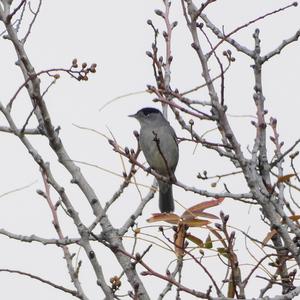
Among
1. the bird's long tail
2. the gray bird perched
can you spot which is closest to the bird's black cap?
the gray bird perched

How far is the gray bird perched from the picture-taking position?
27.7ft

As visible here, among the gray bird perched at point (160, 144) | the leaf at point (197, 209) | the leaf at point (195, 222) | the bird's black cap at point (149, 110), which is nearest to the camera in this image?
the leaf at point (195, 222)

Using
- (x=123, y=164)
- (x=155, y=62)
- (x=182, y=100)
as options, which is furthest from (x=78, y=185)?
(x=182, y=100)

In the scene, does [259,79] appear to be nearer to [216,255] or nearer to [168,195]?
[216,255]

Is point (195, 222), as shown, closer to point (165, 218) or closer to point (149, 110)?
point (165, 218)

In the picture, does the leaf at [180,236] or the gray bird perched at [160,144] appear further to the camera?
the gray bird perched at [160,144]

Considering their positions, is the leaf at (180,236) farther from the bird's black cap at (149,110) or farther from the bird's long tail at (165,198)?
the bird's black cap at (149,110)

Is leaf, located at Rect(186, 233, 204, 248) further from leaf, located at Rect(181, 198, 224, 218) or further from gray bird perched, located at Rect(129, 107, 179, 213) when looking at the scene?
gray bird perched, located at Rect(129, 107, 179, 213)

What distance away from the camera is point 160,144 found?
8.70 metres

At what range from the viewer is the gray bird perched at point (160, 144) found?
27.7ft

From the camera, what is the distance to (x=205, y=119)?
13.5 feet

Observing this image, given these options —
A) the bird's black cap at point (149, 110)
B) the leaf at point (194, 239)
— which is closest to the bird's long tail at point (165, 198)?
the bird's black cap at point (149, 110)

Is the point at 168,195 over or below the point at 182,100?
over

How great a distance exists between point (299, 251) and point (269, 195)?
1.05ft
